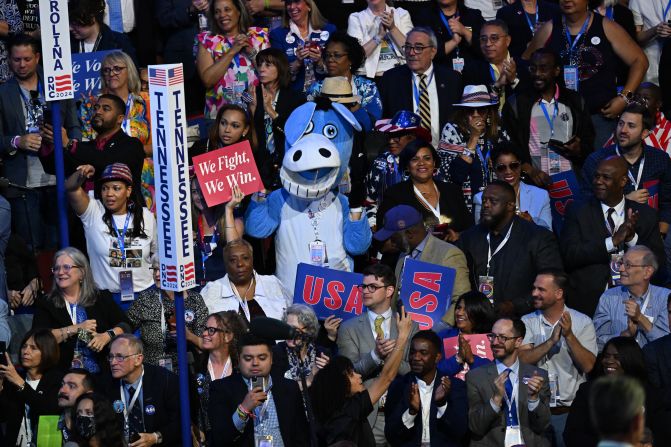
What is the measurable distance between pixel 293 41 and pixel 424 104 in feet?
4.73

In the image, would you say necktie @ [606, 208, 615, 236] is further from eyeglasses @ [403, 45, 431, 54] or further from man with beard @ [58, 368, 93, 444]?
man with beard @ [58, 368, 93, 444]

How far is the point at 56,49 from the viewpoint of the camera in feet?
31.2

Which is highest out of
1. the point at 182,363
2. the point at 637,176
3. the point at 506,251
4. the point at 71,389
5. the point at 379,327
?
the point at 637,176

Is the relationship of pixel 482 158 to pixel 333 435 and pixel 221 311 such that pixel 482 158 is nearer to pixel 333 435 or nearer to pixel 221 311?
pixel 221 311

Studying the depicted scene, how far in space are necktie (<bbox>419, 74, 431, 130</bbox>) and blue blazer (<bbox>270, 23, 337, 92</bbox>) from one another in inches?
42.0

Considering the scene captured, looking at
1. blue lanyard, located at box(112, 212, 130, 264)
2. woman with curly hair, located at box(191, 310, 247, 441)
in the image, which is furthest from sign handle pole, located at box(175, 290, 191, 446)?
blue lanyard, located at box(112, 212, 130, 264)

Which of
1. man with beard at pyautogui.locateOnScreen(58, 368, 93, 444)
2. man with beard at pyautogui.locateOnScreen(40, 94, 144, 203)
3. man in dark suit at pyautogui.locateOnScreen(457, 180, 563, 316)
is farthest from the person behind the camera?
man with beard at pyautogui.locateOnScreen(40, 94, 144, 203)

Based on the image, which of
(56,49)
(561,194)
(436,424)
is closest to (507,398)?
(436,424)

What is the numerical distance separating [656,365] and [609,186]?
1710mm

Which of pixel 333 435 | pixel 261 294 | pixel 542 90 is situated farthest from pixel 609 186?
pixel 333 435

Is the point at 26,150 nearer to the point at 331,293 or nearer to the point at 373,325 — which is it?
the point at 331,293

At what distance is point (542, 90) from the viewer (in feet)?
39.3

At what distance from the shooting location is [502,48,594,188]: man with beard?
11.9m

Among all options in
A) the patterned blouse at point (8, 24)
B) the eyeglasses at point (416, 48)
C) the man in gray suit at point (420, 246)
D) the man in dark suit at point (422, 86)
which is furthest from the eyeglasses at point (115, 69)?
the man in gray suit at point (420, 246)
